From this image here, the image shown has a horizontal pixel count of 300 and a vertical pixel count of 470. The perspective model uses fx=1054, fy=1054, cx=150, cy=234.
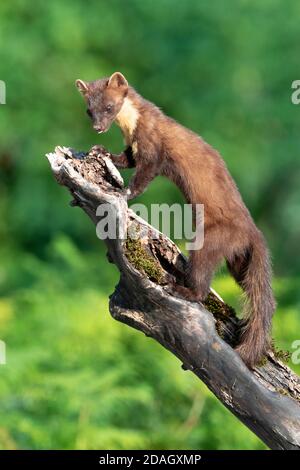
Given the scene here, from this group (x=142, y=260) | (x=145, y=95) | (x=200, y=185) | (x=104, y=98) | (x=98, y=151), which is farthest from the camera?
(x=145, y=95)

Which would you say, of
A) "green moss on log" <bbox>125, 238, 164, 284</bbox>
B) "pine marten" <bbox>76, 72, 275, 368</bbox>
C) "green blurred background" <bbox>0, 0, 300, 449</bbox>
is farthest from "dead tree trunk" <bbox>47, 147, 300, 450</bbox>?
"green blurred background" <bbox>0, 0, 300, 449</bbox>

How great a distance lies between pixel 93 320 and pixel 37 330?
1.15 meters

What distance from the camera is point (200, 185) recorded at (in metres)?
6.16

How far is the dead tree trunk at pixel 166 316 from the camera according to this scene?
18.4 ft

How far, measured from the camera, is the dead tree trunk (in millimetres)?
5617

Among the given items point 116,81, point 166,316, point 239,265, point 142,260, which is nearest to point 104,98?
point 116,81

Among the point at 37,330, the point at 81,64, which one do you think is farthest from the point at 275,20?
the point at 37,330

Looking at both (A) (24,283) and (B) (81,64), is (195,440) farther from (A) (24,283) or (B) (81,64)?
(B) (81,64)

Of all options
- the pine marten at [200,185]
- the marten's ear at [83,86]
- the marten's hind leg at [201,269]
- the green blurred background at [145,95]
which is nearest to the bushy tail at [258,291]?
the pine marten at [200,185]

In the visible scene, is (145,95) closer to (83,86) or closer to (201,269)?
(83,86)

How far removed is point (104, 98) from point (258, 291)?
1466 millimetres

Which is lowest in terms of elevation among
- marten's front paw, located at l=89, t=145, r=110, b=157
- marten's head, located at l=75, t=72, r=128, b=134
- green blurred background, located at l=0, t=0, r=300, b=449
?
green blurred background, located at l=0, t=0, r=300, b=449

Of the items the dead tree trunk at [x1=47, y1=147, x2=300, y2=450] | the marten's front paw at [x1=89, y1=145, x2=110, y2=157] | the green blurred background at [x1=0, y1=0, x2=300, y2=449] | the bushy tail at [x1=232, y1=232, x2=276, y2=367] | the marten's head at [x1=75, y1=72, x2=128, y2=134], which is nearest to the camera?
the dead tree trunk at [x1=47, y1=147, x2=300, y2=450]

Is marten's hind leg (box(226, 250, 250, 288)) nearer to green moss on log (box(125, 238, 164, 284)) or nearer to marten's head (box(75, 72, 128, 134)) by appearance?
green moss on log (box(125, 238, 164, 284))
